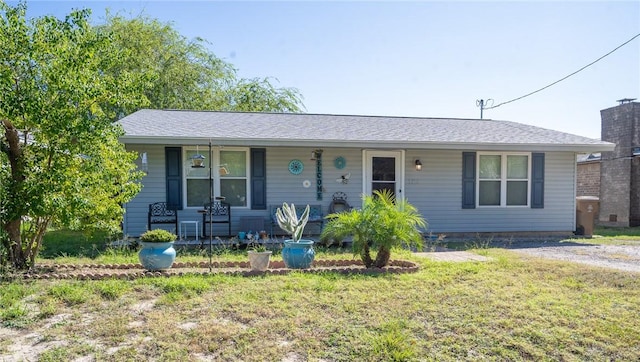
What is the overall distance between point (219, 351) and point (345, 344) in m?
0.96

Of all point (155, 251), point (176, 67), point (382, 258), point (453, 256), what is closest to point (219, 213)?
point (155, 251)

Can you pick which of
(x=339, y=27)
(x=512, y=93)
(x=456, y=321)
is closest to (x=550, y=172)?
(x=339, y=27)

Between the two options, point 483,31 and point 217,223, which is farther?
point 483,31

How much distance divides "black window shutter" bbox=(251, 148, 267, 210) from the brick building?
11.8 meters

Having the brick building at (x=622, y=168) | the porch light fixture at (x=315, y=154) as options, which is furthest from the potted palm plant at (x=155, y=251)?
the brick building at (x=622, y=168)

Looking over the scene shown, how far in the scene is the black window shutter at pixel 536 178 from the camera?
9531 mm

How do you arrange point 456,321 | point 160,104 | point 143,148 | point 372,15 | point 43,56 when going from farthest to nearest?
1. point 160,104
2. point 372,15
3. point 143,148
4. point 43,56
5. point 456,321

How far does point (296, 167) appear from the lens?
8.82 metres

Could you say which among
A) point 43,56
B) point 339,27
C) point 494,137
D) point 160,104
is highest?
point 339,27

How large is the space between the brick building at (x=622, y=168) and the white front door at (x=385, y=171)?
883cm

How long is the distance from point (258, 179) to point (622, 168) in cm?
1196

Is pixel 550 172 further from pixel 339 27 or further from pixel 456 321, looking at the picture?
pixel 456 321

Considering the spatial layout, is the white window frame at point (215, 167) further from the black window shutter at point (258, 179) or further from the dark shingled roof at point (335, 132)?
the dark shingled roof at point (335, 132)

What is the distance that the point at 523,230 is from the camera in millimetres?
9617
